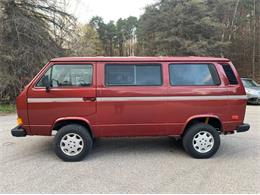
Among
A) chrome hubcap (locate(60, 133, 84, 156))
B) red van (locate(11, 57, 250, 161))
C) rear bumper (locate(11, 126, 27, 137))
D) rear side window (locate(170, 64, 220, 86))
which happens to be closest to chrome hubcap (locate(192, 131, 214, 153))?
red van (locate(11, 57, 250, 161))

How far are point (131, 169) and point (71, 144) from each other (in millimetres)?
1236

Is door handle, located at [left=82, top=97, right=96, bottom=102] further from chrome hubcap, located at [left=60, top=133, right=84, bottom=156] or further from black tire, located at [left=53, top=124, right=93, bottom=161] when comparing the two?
chrome hubcap, located at [left=60, top=133, right=84, bottom=156]

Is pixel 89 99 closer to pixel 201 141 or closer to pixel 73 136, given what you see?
pixel 73 136

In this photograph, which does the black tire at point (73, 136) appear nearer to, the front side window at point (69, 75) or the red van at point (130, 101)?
the red van at point (130, 101)

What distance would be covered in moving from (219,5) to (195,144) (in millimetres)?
22416

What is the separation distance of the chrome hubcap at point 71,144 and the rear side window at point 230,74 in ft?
9.95

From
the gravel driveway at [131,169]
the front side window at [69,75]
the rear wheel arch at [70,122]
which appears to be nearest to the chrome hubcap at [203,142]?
the gravel driveway at [131,169]

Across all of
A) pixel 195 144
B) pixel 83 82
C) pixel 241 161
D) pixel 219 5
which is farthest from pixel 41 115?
pixel 219 5

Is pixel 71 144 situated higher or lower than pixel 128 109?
lower

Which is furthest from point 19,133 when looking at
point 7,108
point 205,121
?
point 7,108

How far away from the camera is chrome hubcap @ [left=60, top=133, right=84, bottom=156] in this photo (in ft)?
16.8

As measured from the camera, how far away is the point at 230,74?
17.7 feet

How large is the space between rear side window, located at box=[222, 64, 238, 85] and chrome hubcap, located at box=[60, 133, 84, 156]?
119 inches

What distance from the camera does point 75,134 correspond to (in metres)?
5.11
